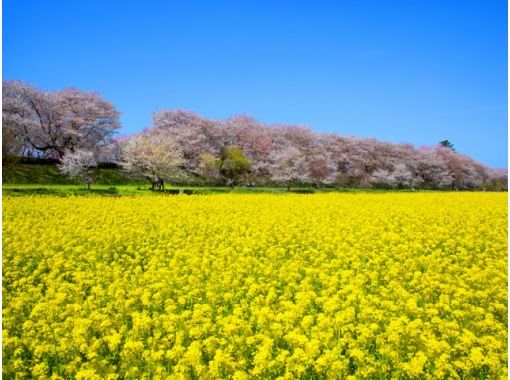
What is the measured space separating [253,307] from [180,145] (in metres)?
52.7

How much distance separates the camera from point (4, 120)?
164ft

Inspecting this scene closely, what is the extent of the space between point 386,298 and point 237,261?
383cm

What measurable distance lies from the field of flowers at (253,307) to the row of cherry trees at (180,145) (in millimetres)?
→ 29932

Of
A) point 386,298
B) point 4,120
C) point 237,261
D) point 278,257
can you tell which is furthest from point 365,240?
point 4,120

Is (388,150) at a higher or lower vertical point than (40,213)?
higher

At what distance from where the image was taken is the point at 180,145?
59094mm

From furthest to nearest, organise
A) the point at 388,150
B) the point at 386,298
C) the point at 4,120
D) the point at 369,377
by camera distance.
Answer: the point at 388,150
the point at 4,120
the point at 386,298
the point at 369,377

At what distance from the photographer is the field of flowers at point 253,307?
6.05 metres

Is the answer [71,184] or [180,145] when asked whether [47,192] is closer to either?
[71,184]

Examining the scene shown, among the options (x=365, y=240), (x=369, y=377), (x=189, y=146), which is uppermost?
(x=189, y=146)

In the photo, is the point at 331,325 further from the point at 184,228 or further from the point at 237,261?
the point at 184,228

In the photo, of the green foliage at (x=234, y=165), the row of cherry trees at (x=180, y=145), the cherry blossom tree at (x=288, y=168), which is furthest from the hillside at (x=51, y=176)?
the cherry blossom tree at (x=288, y=168)

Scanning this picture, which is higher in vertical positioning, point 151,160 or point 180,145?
point 180,145

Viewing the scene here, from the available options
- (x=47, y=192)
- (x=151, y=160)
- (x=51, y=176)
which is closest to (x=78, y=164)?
(x=51, y=176)
